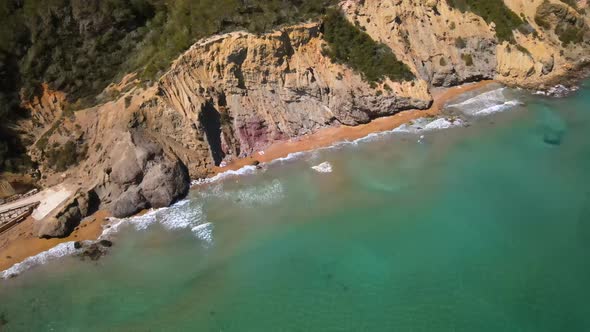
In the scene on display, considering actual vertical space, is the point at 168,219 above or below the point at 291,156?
below

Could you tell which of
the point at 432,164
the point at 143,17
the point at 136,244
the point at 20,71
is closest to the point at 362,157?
the point at 432,164

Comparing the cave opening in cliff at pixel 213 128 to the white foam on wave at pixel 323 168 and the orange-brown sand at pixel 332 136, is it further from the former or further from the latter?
the white foam on wave at pixel 323 168

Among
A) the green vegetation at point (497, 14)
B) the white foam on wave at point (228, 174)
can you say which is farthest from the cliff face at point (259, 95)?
the green vegetation at point (497, 14)

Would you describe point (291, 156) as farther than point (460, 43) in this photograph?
No

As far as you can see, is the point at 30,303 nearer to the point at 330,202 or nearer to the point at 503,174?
the point at 330,202

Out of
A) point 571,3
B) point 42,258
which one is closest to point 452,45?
point 571,3

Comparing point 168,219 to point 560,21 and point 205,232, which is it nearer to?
point 205,232
